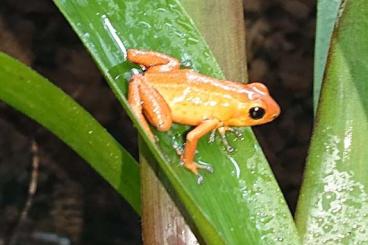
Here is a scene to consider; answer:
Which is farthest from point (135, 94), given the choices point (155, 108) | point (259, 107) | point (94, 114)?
point (94, 114)

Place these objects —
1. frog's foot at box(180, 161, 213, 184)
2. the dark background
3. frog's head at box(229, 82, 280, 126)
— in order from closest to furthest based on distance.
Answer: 1. frog's foot at box(180, 161, 213, 184)
2. frog's head at box(229, 82, 280, 126)
3. the dark background

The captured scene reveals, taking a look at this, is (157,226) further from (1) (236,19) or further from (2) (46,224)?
(2) (46,224)

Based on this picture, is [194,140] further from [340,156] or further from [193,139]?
[340,156]

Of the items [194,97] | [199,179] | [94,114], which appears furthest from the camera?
[94,114]

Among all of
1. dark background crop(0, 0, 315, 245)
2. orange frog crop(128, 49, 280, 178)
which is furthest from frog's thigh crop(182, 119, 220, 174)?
dark background crop(0, 0, 315, 245)

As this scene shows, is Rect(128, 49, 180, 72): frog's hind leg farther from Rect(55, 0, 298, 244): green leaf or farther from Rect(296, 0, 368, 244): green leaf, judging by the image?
Rect(296, 0, 368, 244): green leaf

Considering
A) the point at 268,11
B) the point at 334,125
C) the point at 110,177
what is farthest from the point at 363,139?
the point at 268,11
